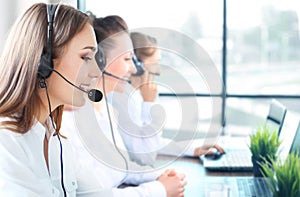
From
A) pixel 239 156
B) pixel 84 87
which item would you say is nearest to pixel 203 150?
pixel 239 156

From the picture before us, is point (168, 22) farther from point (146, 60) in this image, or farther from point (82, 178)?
point (82, 178)

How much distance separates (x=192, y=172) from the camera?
1.80 meters

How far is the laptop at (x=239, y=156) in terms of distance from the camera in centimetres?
181

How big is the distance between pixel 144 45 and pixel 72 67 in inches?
52.7

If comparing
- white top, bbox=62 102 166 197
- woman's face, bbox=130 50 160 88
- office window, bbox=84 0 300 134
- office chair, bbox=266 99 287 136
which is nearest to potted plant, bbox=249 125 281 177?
office chair, bbox=266 99 287 136

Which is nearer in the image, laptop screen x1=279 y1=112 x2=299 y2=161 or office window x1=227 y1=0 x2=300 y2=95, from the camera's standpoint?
laptop screen x1=279 y1=112 x2=299 y2=161

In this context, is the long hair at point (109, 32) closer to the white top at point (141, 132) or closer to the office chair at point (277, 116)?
the white top at point (141, 132)

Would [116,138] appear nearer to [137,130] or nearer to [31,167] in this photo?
[137,130]

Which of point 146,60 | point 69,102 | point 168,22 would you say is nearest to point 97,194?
point 69,102

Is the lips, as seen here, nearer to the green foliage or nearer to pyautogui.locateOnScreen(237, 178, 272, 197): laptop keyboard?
pyautogui.locateOnScreen(237, 178, 272, 197): laptop keyboard

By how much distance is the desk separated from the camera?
60.0 inches

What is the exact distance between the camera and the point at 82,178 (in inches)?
51.4

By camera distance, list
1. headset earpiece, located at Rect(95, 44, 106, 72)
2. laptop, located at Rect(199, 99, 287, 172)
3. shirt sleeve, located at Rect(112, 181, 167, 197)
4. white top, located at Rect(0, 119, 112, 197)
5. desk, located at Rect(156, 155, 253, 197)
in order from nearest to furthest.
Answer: white top, located at Rect(0, 119, 112, 197) → shirt sleeve, located at Rect(112, 181, 167, 197) → desk, located at Rect(156, 155, 253, 197) → headset earpiece, located at Rect(95, 44, 106, 72) → laptop, located at Rect(199, 99, 287, 172)

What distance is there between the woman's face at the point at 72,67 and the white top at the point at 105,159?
349 millimetres
